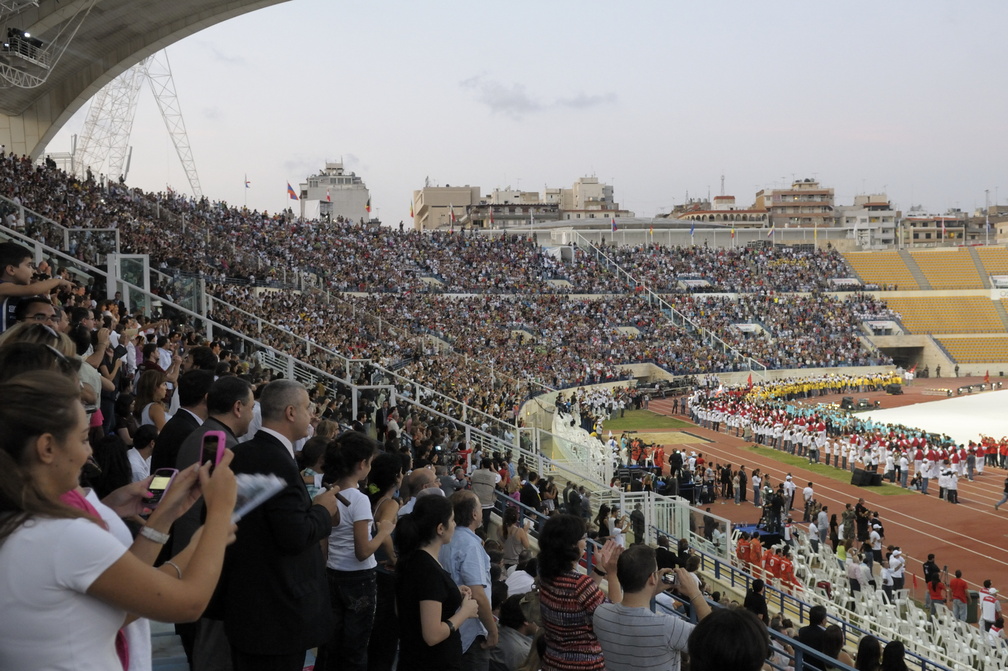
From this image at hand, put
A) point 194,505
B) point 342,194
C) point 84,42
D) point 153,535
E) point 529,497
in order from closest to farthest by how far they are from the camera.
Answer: point 153,535 < point 194,505 < point 529,497 < point 84,42 < point 342,194

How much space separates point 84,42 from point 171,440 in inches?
1105

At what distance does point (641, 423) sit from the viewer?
127 feet

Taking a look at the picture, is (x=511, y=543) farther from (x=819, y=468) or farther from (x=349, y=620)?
(x=819, y=468)

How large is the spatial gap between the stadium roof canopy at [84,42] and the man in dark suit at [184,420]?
2242 centimetres

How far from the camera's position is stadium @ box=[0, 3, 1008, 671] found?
15.1 meters

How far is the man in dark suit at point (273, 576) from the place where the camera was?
3617 millimetres

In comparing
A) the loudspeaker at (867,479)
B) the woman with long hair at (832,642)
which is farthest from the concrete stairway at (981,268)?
the woman with long hair at (832,642)

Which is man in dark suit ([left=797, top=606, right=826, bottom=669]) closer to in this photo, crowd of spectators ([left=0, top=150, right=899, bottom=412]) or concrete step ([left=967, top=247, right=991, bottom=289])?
crowd of spectators ([left=0, top=150, right=899, bottom=412])

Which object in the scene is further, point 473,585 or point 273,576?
point 473,585

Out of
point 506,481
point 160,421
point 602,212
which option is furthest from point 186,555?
point 602,212

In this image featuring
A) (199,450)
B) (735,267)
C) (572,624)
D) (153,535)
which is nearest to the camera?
(153,535)

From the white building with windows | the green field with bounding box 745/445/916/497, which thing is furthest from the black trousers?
the white building with windows

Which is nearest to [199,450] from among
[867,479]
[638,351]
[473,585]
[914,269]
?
[473,585]

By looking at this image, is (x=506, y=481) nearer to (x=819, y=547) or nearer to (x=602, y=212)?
(x=819, y=547)
